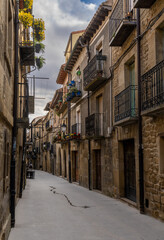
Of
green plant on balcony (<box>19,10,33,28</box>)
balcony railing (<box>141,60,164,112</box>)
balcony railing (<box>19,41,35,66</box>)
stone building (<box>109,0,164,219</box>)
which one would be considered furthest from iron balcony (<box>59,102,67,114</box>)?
balcony railing (<box>141,60,164,112</box>)

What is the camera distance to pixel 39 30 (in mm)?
10508

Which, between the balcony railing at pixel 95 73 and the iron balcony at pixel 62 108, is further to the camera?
the iron balcony at pixel 62 108

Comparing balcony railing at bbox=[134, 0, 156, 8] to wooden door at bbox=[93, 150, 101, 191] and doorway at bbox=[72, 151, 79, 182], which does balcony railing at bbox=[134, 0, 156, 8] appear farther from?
doorway at bbox=[72, 151, 79, 182]

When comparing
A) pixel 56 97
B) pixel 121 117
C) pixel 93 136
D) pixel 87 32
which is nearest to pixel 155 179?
pixel 121 117

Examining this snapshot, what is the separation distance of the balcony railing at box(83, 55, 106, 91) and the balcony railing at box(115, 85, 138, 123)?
2665mm

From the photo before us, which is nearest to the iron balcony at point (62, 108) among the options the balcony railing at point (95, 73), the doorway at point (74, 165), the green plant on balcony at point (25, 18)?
the doorway at point (74, 165)

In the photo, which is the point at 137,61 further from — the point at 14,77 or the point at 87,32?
the point at 87,32

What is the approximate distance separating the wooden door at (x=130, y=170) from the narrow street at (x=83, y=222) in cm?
47

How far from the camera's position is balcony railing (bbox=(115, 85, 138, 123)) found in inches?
344

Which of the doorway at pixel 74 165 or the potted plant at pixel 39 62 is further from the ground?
the potted plant at pixel 39 62

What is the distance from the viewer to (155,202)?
24.6 feet

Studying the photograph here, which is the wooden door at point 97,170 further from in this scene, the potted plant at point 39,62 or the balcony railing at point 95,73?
the potted plant at point 39,62

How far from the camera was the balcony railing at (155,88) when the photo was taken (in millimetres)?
6768

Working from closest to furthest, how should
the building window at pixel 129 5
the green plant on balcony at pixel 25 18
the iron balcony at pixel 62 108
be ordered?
the green plant on balcony at pixel 25 18 < the building window at pixel 129 5 < the iron balcony at pixel 62 108
